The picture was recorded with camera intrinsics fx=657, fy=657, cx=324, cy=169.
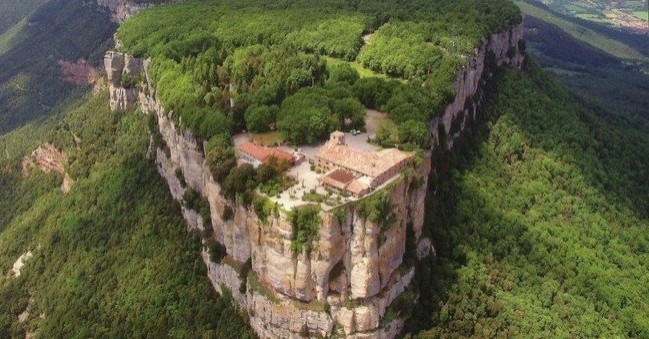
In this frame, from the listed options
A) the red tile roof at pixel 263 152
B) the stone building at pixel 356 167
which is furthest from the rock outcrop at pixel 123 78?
the stone building at pixel 356 167

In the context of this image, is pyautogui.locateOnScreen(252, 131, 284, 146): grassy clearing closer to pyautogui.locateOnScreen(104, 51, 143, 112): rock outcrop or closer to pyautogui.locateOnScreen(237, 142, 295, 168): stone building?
pyautogui.locateOnScreen(237, 142, 295, 168): stone building

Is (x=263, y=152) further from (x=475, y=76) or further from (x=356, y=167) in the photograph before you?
(x=475, y=76)

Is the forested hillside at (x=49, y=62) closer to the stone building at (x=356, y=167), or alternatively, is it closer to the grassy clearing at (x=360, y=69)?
the grassy clearing at (x=360, y=69)

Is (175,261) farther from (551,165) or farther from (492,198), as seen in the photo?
(551,165)

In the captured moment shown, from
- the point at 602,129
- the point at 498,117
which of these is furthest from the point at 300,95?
the point at 602,129

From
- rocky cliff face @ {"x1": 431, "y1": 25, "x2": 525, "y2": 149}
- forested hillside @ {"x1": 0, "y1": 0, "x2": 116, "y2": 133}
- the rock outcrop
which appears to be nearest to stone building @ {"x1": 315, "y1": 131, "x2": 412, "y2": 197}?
rocky cliff face @ {"x1": 431, "y1": 25, "x2": 525, "y2": 149}

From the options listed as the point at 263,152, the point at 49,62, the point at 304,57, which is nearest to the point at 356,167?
the point at 263,152
